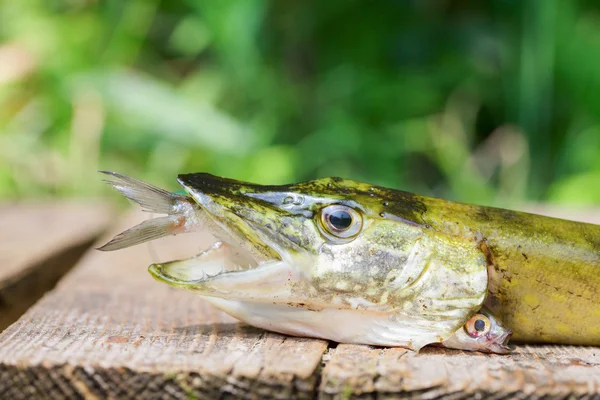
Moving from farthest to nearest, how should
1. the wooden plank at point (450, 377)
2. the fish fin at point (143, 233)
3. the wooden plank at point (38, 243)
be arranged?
the wooden plank at point (38, 243), the fish fin at point (143, 233), the wooden plank at point (450, 377)

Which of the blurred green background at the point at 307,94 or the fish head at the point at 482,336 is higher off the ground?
the blurred green background at the point at 307,94

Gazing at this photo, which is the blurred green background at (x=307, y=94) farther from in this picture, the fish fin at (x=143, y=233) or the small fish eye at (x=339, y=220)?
the fish fin at (x=143, y=233)

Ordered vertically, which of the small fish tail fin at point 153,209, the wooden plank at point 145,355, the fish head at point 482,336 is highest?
the fish head at point 482,336

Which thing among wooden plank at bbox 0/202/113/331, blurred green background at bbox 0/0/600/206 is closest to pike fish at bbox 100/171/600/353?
wooden plank at bbox 0/202/113/331

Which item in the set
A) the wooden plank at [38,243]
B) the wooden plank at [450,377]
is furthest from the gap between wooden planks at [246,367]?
the wooden plank at [38,243]

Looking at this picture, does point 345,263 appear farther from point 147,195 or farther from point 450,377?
point 147,195

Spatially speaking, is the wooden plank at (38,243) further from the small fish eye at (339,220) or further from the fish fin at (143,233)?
the small fish eye at (339,220)

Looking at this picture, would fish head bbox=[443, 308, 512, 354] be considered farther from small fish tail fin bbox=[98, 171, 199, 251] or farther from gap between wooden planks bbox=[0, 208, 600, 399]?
Result: small fish tail fin bbox=[98, 171, 199, 251]

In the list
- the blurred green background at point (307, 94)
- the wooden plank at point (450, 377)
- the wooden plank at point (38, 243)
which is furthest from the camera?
the blurred green background at point (307, 94)

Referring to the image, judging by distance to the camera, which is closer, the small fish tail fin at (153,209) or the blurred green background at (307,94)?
the small fish tail fin at (153,209)
